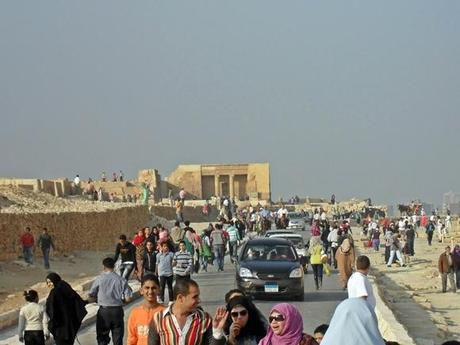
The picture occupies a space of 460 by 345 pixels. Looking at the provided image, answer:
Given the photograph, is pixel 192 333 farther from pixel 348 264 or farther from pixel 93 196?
pixel 93 196

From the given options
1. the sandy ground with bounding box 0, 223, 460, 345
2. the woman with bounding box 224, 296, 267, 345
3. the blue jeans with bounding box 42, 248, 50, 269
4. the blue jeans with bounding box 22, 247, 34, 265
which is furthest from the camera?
the blue jeans with bounding box 22, 247, 34, 265

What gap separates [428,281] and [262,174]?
257 feet

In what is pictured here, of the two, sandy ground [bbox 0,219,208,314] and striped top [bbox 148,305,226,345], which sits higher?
striped top [bbox 148,305,226,345]

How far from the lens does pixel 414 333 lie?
1892 cm

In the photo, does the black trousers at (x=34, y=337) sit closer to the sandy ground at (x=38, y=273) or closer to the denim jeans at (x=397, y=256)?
the sandy ground at (x=38, y=273)

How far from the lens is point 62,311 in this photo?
12398mm

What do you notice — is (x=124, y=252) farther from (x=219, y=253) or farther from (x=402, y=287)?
(x=402, y=287)

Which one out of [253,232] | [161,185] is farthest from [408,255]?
[161,185]

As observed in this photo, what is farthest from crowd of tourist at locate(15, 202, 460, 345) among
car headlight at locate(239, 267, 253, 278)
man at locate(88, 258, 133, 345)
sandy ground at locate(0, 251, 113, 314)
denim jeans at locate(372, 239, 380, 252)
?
denim jeans at locate(372, 239, 380, 252)

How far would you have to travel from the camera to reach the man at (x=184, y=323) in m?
7.93

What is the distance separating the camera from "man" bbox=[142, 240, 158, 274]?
19953 millimetres

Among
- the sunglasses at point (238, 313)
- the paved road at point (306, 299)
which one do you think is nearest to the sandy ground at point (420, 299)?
the paved road at point (306, 299)

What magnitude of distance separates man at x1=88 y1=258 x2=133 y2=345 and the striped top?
15.2 ft

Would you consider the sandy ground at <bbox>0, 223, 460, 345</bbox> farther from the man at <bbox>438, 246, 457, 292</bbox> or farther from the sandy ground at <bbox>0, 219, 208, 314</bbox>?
the man at <bbox>438, 246, 457, 292</bbox>
